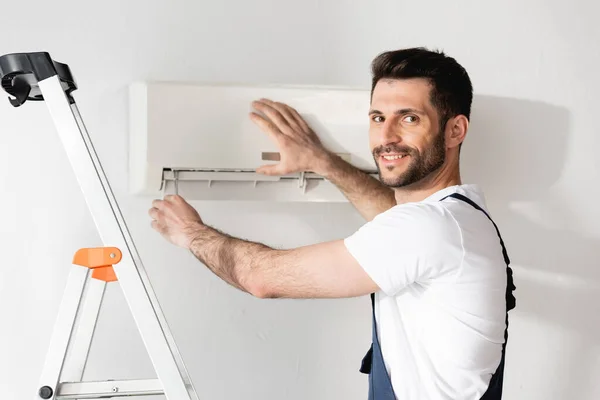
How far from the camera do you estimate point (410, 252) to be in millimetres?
1328

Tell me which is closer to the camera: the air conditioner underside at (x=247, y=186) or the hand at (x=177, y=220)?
the hand at (x=177, y=220)

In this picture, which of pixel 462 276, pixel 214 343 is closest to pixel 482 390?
pixel 462 276

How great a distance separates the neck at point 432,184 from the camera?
5.14ft

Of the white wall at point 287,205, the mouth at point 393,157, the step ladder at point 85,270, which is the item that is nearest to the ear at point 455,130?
the mouth at point 393,157

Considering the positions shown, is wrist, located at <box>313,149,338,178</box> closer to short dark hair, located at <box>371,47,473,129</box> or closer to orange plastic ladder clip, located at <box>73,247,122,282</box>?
short dark hair, located at <box>371,47,473,129</box>

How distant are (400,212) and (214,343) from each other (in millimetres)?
695

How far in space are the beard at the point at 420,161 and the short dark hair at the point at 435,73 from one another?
1.7 inches

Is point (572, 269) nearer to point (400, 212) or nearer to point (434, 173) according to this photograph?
point (434, 173)

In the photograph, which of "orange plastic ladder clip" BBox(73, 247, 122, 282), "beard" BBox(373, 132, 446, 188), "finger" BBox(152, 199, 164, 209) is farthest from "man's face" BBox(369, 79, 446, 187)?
"orange plastic ladder clip" BBox(73, 247, 122, 282)

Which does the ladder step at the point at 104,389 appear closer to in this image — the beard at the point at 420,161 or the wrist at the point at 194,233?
the wrist at the point at 194,233

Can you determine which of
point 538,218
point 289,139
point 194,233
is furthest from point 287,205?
point 538,218

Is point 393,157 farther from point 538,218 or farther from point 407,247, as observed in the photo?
point 538,218

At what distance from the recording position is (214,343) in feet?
6.09

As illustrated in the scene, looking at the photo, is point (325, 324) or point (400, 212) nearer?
point (400, 212)
